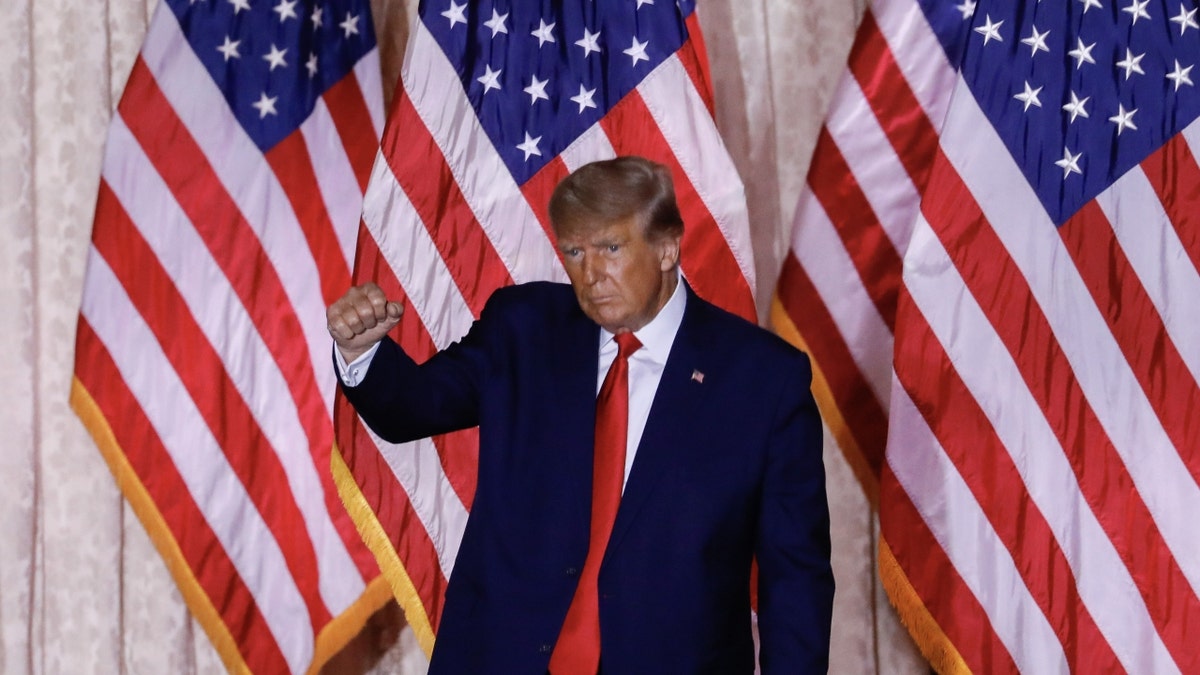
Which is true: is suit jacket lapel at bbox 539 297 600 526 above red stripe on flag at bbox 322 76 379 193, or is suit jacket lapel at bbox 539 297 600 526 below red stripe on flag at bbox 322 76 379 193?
below

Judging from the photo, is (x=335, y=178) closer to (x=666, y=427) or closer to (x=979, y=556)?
(x=666, y=427)

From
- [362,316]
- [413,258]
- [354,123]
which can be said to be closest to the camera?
[362,316]

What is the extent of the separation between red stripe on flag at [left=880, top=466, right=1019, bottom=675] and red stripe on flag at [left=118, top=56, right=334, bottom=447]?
4.49ft

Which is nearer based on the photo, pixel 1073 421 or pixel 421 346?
pixel 1073 421

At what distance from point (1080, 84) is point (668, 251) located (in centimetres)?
136

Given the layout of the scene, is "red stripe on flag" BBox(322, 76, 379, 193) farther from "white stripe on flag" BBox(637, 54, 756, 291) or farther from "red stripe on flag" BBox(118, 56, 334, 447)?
"white stripe on flag" BBox(637, 54, 756, 291)

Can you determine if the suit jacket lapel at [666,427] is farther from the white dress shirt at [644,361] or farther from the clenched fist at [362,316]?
the clenched fist at [362,316]

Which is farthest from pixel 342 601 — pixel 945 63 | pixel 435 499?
pixel 945 63

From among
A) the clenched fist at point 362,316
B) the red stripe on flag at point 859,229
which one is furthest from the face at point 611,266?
the red stripe on flag at point 859,229

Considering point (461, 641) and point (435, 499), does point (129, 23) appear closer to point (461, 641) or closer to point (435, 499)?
point (435, 499)

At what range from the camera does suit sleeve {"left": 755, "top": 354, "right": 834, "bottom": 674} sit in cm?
206

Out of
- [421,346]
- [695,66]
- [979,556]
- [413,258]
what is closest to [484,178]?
[413,258]

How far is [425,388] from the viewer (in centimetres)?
212

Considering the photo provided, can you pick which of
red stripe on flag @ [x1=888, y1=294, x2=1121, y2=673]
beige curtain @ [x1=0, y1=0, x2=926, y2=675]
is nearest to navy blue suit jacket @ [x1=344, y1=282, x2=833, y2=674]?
red stripe on flag @ [x1=888, y1=294, x2=1121, y2=673]
